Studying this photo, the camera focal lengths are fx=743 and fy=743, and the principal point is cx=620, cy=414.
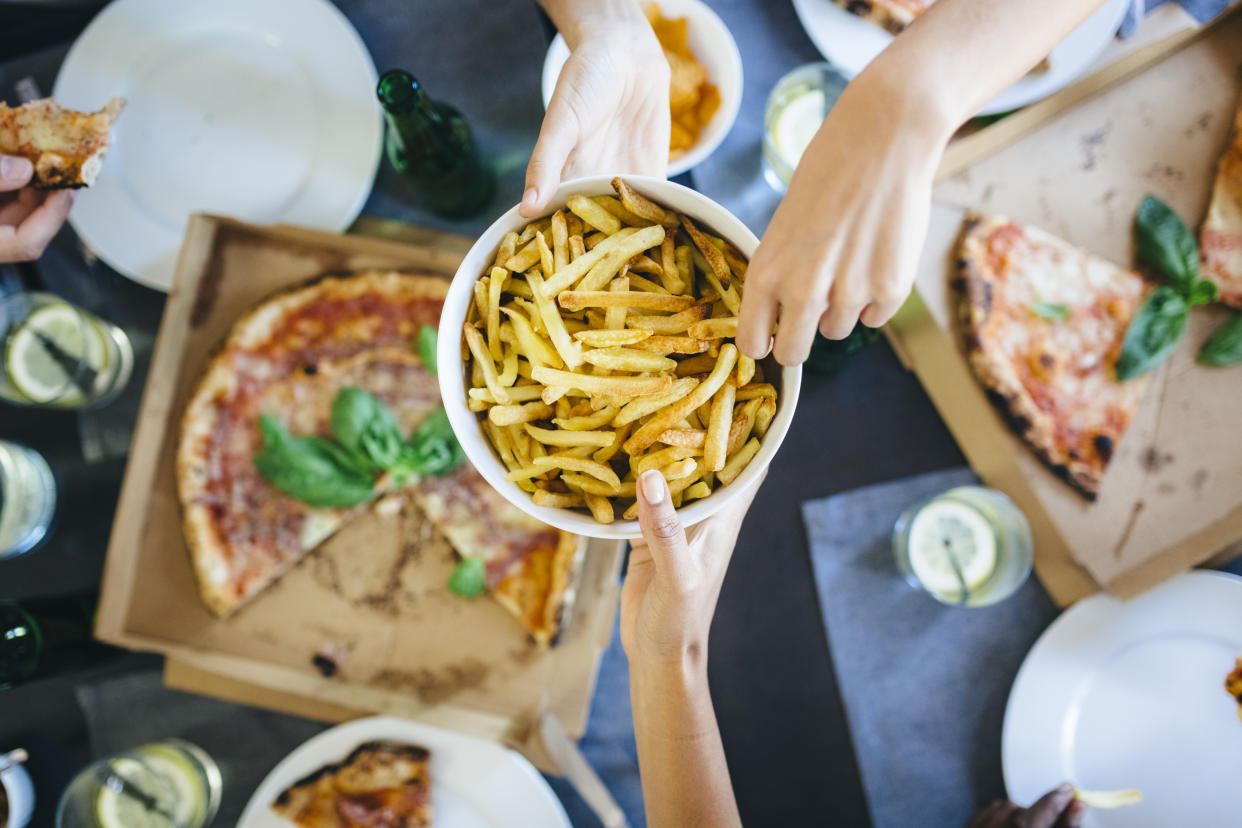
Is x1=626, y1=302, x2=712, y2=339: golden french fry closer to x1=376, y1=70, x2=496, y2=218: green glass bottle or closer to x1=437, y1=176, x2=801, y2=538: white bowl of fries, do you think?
x1=437, y1=176, x2=801, y2=538: white bowl of fries

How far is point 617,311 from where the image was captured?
1779 mm

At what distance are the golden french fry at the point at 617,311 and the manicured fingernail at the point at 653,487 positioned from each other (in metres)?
0.38

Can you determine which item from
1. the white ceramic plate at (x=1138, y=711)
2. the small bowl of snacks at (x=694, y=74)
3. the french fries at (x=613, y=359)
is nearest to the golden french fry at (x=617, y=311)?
the french fries at (x=613, y=359)

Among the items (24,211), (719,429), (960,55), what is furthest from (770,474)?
(24,211)

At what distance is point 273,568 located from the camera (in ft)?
10.2

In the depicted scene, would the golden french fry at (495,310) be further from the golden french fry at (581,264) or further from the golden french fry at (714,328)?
the golden french fry at (714,328)

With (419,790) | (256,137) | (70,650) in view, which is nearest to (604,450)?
(419,790)

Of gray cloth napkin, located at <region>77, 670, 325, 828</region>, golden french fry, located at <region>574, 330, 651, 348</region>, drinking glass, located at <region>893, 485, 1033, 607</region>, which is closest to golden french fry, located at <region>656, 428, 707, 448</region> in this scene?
golden french fry, located at <region>574, 330, 651, 348</region>

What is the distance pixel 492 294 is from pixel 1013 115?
2.52m

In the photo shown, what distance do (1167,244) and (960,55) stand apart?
6.92ft

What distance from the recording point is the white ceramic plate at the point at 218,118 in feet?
10.1

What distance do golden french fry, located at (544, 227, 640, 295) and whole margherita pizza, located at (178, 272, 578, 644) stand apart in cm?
147

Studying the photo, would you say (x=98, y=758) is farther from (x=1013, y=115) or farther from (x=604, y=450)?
(x=1013, y=115)

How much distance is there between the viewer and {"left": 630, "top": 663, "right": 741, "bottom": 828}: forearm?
2.22m
